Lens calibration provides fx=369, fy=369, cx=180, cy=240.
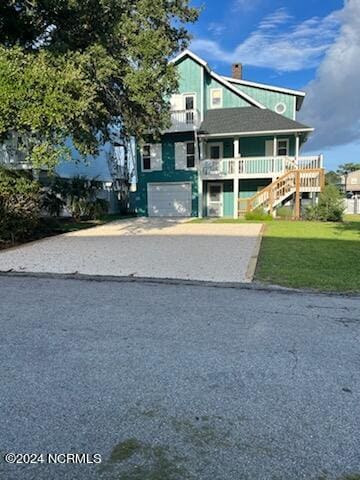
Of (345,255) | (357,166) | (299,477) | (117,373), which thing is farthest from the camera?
(357,166)

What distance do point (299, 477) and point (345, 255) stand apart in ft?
24.7

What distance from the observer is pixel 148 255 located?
9227 millimetres

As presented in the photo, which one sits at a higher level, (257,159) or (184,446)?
(257,159)

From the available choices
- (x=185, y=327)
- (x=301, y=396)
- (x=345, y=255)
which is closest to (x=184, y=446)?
(x=301, y=396)

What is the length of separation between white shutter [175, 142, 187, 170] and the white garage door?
1047mm

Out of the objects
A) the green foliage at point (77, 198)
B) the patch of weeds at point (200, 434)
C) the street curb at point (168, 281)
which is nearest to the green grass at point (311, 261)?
the street curb at point (168, 281)

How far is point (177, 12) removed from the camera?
11891 millimetres

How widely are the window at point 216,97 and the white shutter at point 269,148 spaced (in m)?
4.13

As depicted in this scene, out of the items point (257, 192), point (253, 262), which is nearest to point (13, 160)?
point (257, 192)

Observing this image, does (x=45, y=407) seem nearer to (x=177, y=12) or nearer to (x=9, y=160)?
(x=177, y=12)

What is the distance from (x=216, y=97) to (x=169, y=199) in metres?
7.18

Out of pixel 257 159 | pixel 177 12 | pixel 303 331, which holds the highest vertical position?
pixel 177 12

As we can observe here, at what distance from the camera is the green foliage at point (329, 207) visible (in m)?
17.7

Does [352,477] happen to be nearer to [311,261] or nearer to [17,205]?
[311,261]
